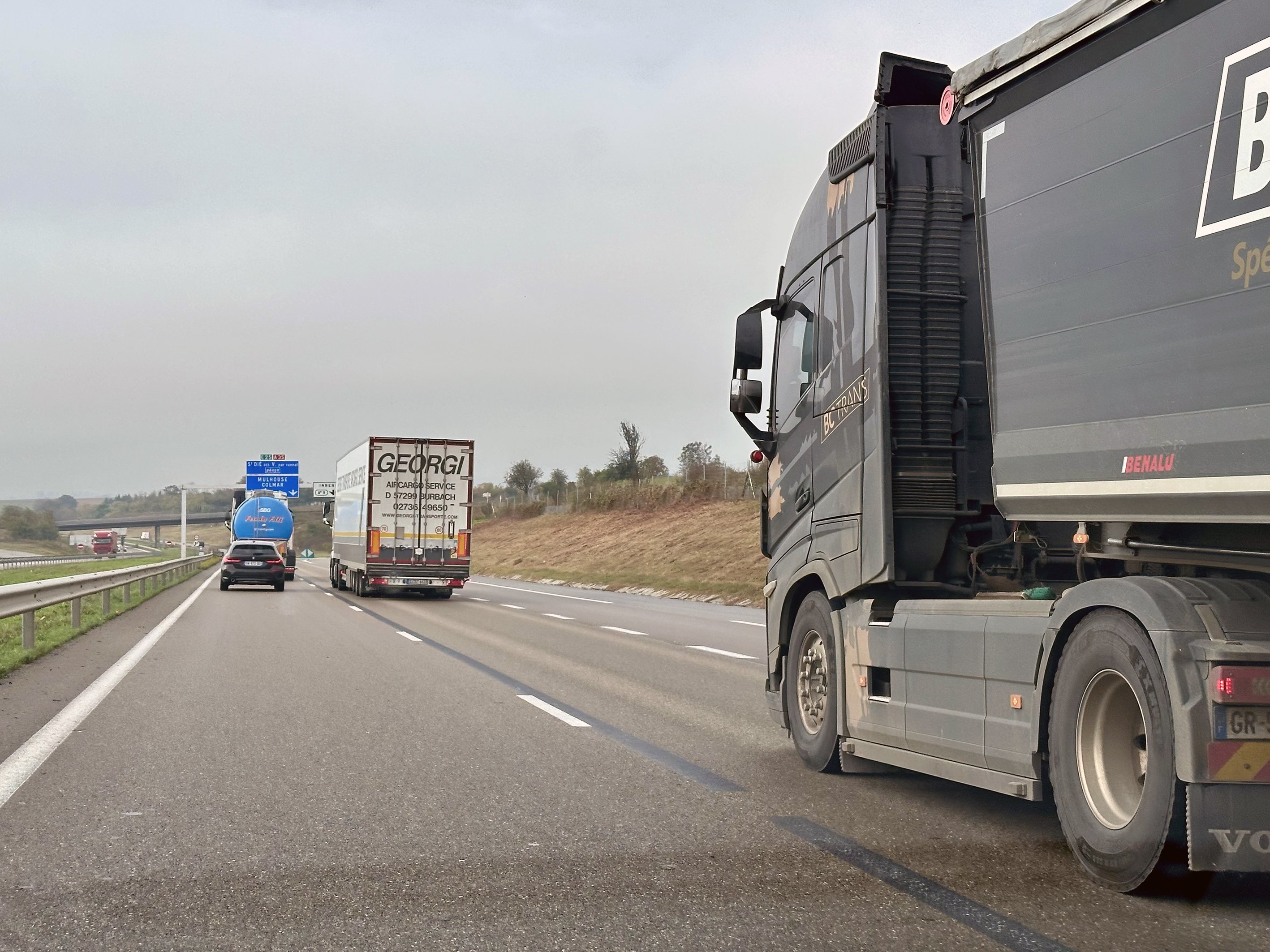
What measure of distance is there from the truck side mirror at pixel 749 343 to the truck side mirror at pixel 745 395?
9cm

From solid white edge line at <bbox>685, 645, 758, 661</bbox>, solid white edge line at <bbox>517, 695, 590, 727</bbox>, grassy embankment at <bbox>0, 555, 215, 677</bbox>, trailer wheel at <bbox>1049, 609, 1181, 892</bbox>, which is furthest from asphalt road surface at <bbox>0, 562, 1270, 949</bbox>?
solid white edge line at <bbox>685, 645, 758, 661</bbox>

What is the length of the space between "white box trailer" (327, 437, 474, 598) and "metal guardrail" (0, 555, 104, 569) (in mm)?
50591

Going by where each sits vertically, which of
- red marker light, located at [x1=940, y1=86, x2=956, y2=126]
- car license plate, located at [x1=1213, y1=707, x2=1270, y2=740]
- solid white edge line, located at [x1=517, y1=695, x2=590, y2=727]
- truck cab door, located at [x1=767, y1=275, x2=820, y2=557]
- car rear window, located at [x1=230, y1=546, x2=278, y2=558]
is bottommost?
solid white edge line, located at [x1=517, y1=695, x2=590, y2=727]

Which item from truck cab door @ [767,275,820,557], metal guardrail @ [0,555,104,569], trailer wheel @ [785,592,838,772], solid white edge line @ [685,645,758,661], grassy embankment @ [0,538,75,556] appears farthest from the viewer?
grassy embankment @ [0,538,75,556]

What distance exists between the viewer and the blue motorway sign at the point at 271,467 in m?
67.8

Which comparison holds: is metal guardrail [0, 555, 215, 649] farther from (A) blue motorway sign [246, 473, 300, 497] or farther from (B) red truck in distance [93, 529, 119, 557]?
(B) red truck in distance [93, 529, 119, 557]

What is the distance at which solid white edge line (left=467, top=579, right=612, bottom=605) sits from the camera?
3183cm

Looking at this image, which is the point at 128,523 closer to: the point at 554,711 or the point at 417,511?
the point at 417,511

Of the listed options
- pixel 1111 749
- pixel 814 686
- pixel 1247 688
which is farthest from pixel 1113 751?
pixel 814 686

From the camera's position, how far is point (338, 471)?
1554 inches

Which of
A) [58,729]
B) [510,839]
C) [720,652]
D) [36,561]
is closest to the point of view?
[510,839]

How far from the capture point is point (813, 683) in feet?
25.5

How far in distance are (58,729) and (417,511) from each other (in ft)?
69.8

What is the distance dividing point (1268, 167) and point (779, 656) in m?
4.76
